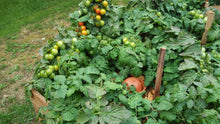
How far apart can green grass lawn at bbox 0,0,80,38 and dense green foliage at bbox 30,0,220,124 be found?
389 centimetres

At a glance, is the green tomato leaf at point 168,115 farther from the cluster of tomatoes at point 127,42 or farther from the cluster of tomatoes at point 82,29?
the cluster of tomatoes at point 82,29

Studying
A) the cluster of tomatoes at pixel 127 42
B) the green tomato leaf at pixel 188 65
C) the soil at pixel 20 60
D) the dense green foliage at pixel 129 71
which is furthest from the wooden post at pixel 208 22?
the soil at pixel 20 60

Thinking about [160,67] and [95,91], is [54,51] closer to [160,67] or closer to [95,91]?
[95,91]

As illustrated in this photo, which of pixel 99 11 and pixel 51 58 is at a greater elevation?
pixel 99 11

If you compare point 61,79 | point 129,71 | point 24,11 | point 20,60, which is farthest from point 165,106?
point 24,11

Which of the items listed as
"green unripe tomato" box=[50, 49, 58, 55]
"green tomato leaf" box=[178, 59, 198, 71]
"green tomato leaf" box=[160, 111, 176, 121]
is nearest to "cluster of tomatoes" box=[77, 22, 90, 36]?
"green unripe tomato" box=[50, 49, 58, 55]

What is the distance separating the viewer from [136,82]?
198cm

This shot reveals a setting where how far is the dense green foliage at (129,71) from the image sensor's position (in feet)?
5.02

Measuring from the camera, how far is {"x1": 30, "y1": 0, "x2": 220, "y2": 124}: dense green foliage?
1.53 m

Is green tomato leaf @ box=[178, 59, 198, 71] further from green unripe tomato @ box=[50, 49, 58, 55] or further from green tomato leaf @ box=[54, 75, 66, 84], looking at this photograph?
green unripe tomato @ box=[50, 49, 58, 55]

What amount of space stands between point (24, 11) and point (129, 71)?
18.5 ft

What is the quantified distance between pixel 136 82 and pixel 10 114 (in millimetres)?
2099

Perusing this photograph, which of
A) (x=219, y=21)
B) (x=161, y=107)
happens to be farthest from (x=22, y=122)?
(x=219, y=21)

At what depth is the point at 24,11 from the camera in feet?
20.6
